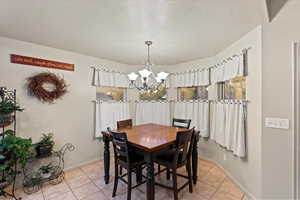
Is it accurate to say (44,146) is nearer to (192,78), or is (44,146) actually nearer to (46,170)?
(46,170)

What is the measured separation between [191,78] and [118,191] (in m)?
2.87

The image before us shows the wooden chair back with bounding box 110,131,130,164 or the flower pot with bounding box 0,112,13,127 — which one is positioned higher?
the flower pot with bounding box 0,112,13,127

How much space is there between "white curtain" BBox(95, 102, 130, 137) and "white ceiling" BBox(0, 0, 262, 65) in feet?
4.48

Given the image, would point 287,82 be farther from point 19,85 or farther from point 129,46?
point 19,85

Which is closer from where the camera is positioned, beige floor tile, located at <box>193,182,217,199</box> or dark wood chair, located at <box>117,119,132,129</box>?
beige floor tile, located at <box>193,182,217,199</box>

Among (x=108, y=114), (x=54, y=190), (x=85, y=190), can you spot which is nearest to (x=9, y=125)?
(x=54, y=190)

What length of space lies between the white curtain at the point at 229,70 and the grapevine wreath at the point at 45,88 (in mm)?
3153

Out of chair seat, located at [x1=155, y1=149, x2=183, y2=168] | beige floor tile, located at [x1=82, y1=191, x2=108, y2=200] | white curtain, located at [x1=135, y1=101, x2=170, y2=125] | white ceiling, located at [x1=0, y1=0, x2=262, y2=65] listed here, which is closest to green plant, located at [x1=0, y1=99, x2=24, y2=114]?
white ceiling, located at [x1=0, y1=0, x2=262, y2=65]

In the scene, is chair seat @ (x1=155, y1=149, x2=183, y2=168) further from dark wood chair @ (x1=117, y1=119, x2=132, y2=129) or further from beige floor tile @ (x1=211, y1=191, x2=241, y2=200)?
dark wood chair @ (x1=117, y1=119, x2=132, y2=129)

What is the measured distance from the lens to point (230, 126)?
7.75ft

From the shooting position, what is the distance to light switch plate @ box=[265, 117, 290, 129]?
1509 mm

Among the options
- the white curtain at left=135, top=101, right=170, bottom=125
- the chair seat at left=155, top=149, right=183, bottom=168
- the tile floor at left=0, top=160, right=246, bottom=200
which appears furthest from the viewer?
the white curtain at left=135, top=101, right=170, bottom=125

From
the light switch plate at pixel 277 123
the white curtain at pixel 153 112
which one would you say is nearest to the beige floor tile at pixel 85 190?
the white curtain at pixel 153 112

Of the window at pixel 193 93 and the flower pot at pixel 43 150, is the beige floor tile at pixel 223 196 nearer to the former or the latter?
the window at pixel 193 93
